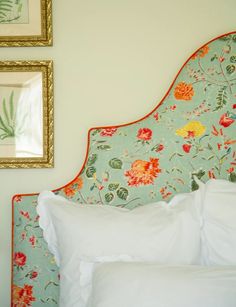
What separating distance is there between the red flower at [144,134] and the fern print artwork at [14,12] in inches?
27.5

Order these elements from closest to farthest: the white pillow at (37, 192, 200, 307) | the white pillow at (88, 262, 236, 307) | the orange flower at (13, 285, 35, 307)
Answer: the white pillow at (88, 262, 236, 307) < the white pillow at (37, 192, 200, 307) < the orange flower at (13, 285, 35, 307)

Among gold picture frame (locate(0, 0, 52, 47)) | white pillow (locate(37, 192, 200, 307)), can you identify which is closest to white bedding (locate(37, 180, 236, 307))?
white pillow (locate(37, 192, 200, 307))

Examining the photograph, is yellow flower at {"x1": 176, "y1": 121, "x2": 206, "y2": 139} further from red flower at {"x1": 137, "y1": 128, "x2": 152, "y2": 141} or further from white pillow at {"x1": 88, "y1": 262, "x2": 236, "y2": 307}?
white pillow at {"x1": 88, "y1": 262, "x2": 236, "y2": 307}

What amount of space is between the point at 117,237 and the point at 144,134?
45 cm

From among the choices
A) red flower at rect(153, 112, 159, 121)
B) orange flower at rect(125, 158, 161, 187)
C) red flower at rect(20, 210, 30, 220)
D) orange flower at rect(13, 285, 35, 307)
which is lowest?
orange flower at rect(13, 285, 35, 307)

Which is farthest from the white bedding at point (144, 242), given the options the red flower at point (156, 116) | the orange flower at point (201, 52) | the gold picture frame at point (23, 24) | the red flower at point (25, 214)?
the gold picture frame at point (23, 24)

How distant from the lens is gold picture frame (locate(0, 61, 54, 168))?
1415 mm

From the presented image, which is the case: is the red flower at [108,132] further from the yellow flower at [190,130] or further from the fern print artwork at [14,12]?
the fern print artwork at [14,12]

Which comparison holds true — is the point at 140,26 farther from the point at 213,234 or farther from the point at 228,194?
the point at 213,234

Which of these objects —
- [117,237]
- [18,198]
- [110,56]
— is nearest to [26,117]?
[18,198]

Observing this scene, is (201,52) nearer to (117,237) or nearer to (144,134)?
(144,134)

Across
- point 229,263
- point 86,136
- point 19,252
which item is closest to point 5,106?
point 86,136

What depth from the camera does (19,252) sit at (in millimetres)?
1335

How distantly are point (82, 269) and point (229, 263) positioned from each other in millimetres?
495
